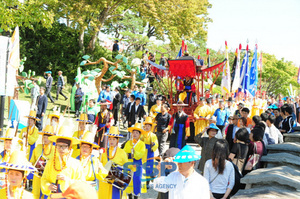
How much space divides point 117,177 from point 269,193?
2.78 meters

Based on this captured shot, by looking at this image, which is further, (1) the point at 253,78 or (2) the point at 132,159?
(1) the point at 253,78

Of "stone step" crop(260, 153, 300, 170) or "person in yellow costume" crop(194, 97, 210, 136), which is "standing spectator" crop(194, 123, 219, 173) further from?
"person in yellow costume" crop(194, 97, 210, 136)

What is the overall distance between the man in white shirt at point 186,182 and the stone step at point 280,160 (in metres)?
2.46

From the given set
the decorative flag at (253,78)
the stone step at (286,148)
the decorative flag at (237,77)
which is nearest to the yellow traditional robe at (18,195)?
the stone step at (286,148)

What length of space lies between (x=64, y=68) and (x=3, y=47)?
47.6 feet

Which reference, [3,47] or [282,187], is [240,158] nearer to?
[282,187]

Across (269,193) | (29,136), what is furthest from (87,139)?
(29,136)

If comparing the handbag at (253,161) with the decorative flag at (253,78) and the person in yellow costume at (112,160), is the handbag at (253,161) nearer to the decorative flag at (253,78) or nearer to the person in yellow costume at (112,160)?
the person in yellow costume at (112,160)

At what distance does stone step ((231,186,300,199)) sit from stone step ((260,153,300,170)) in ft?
4.19

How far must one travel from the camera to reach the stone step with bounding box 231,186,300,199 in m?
3.66

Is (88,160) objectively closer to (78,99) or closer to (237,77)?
(78,99)

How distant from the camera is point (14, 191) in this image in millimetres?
3844

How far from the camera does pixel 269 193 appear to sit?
12.3ft

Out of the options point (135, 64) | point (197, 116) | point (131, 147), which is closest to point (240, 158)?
point (131, 147)
